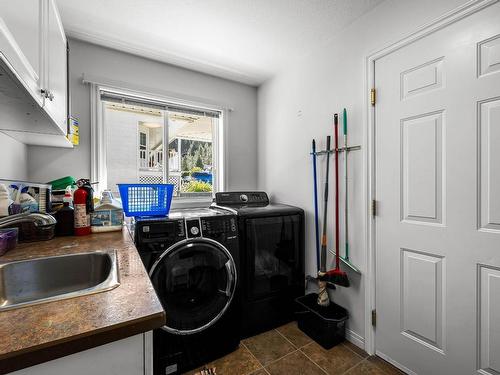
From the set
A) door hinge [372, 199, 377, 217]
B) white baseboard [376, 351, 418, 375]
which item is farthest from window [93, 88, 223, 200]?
white baseboard [376, 351, 418, 375]

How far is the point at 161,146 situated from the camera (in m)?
2.54

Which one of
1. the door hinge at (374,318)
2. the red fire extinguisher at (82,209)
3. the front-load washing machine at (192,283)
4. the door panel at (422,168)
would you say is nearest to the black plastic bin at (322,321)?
the door hinge at (374,318)

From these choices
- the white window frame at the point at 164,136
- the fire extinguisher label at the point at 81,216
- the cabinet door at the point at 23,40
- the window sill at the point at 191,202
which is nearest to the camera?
the cabinet door at the point at 23,40

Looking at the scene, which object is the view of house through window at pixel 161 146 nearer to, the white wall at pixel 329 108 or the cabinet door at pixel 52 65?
the white wall at pixel 329 108

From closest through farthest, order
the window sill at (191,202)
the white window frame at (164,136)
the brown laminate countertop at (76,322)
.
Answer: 1. the brown laminate countertop at (76,322)
2. the white window frame at (164,136)
3. the window sill at (191,202)


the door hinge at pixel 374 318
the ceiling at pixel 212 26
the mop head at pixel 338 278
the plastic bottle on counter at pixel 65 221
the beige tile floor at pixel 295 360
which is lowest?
the beige tile floor at pixel 295 360

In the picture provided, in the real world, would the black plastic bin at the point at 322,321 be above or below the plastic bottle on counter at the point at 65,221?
below

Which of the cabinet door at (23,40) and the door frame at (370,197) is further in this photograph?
the door frame at (370,197)

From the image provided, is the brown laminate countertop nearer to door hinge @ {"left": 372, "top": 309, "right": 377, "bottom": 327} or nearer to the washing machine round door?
the washing machine round door

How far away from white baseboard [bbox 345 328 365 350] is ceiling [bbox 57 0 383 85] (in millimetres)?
2430

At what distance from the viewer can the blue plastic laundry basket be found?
1.73 meters

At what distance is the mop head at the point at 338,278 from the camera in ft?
5.90

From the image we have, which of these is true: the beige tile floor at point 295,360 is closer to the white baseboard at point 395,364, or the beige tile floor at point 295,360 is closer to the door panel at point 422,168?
the white baseboard at point 395,364

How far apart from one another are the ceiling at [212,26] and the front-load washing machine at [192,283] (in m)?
1.50
